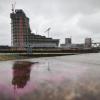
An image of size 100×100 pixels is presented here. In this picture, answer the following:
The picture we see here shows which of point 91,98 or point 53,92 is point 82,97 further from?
point 53,92

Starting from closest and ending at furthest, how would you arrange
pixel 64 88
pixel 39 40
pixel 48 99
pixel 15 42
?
pixel 48 99 < pixel 64 88 < pixel 15 42 < pixel 39 40

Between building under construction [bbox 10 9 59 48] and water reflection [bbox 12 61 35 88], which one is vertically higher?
building under construction [bbox 10 9 59 48]

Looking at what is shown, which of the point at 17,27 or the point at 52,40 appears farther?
the point at 52,40

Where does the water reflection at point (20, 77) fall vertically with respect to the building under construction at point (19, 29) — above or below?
below

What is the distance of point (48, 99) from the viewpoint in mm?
13609

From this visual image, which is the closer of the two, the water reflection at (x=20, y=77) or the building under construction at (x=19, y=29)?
the water reflection at (x=20, y=77)

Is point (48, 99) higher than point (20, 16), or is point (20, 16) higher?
point (20, 16)

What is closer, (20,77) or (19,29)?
(20,77)

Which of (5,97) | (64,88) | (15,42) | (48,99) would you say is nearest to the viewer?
(48,99)

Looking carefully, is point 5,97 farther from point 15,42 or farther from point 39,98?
point 15,42

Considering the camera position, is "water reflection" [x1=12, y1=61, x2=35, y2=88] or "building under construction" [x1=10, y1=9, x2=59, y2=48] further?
"building under construction" [x1=10, y1=9, x2=59, y2=48]

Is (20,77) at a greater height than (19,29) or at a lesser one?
lesser

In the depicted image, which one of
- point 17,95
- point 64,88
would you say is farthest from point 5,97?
point 64,88

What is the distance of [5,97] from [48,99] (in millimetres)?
3048
